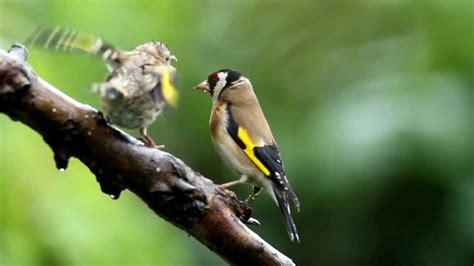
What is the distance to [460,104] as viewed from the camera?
9.91 feet

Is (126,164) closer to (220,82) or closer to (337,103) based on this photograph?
(220,82)

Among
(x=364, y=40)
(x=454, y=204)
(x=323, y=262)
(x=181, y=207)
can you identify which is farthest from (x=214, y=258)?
(x=181, y=207)

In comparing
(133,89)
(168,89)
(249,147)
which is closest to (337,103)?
(249,147)

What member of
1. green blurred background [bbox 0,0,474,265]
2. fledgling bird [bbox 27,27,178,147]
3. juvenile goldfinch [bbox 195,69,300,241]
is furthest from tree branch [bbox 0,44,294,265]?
green blurred background [bbox 0,0,474,265]

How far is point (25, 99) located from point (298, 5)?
2601mm

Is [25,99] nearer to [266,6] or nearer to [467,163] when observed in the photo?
[467,163]

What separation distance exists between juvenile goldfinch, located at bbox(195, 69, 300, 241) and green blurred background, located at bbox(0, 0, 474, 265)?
2.57 ft

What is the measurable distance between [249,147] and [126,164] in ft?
2.11

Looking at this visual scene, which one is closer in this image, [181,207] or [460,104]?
[181,207]

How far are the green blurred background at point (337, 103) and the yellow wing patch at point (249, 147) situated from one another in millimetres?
779

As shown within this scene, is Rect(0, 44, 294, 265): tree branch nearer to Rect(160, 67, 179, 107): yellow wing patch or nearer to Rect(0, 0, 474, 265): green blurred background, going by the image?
Rect(160, 67, 179, 107): yellow wing patch

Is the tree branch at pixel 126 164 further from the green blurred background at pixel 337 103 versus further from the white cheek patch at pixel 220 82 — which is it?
the green blurred background at pixel 337 103

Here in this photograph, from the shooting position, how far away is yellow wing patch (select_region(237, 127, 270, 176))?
1729 millimetres

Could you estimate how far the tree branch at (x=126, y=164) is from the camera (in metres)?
1.06
